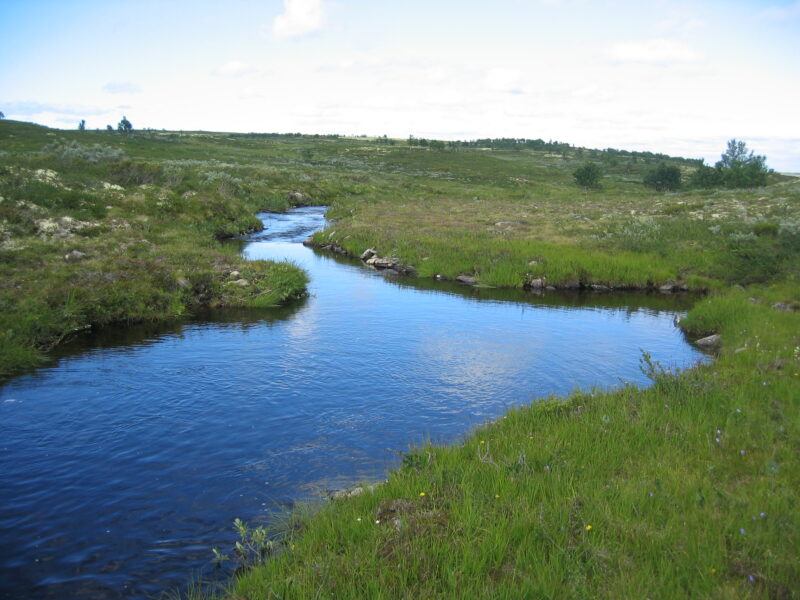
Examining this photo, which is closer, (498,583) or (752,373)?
(498,583)

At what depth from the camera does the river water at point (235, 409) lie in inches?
300

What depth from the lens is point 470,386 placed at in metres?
13.6

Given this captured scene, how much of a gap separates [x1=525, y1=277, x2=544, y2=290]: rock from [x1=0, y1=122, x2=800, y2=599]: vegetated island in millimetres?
145

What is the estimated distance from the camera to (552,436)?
889 centimetres

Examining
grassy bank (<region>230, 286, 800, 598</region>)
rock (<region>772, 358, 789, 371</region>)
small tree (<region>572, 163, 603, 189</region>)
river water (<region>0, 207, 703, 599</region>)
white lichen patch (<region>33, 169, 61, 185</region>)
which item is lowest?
river water (<region>0, 207, 703, 599</region>)

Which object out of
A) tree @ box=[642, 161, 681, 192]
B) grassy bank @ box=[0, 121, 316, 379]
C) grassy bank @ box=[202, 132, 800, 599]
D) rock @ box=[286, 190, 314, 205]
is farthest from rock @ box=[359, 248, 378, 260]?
tree @ box=[642, 161, 681, 192]

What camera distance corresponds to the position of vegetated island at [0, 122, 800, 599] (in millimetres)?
5586

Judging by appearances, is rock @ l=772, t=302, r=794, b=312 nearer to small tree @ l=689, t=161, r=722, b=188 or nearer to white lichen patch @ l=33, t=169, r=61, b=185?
white lichen patch @ l=33, t=169, r=61, b=185

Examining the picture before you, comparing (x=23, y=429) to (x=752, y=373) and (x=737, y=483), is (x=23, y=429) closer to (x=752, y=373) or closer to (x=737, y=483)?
(x=737, y=483)

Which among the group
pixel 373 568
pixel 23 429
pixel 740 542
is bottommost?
pixel 23 429

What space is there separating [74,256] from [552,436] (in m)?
19.7

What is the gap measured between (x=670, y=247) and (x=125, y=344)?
27468 millimetres

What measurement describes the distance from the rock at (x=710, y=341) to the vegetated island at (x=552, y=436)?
0.34 metres

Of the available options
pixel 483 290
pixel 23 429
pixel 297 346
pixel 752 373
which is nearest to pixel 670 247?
pixel 483 290
